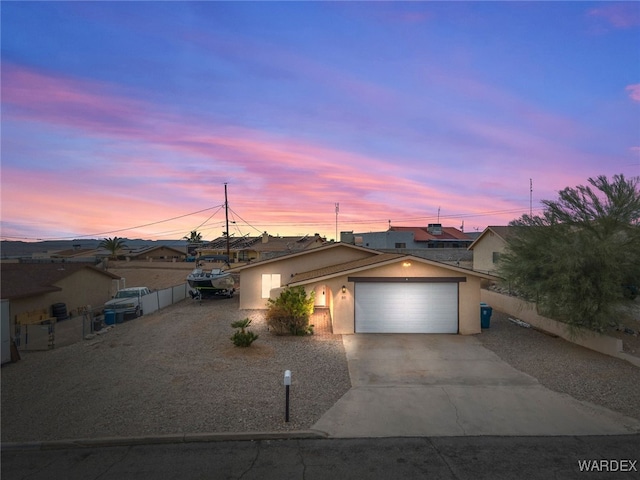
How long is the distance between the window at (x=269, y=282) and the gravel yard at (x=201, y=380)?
16.9 feet

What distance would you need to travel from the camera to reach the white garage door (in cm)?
1627

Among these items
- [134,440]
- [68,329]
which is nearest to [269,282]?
[68,329]

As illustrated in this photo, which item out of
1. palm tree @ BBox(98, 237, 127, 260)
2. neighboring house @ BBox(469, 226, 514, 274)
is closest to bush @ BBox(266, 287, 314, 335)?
neighboring house @ BBox(469, 226, 514, 274)

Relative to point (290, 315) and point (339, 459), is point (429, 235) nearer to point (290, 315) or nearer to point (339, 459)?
point (290, 315)

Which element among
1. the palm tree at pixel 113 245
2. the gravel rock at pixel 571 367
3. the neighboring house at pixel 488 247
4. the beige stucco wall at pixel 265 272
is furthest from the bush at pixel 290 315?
the palm tree at pixel 113 245

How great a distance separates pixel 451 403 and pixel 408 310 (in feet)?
24.3

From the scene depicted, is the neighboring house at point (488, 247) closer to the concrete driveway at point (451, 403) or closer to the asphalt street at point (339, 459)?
the concrete driveway at point (451, 403)

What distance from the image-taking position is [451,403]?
9.00m

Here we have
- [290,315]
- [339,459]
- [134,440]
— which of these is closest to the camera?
[339,459]

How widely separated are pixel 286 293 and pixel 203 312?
23.6 feet

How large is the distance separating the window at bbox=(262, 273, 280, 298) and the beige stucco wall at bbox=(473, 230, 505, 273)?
1991cm

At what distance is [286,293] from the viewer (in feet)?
52.2

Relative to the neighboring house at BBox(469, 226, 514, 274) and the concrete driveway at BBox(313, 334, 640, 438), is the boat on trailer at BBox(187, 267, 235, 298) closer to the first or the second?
the concrete driveway at BBox(313, 334, 640, 438)

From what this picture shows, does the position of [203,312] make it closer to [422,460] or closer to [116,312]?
[116,312]
